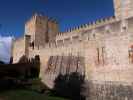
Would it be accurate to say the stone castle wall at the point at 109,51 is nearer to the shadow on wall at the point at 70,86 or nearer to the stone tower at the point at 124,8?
the stone tower at the point at 124,8

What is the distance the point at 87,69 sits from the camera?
12.1 m

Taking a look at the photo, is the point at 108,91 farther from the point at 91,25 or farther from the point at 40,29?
the point at 40,29

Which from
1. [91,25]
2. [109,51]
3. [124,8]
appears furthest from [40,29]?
[109,51]

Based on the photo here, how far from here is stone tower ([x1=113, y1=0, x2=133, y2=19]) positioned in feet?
36.2

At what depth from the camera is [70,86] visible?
50.2 feet

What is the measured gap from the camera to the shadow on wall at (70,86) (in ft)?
45.8

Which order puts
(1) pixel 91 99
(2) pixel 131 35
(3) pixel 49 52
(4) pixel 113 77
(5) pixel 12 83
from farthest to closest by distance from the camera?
1. (3) pixel 49 52
2. (5) pixel 12 83
3. (1) pixel 91 99
4. (4) pixel 113 77
5. (2) pixel 131 35

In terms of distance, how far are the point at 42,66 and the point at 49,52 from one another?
7.50 feet

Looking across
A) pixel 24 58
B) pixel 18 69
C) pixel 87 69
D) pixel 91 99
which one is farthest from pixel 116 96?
pixel 24 58

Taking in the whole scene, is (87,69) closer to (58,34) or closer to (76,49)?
(76,49)

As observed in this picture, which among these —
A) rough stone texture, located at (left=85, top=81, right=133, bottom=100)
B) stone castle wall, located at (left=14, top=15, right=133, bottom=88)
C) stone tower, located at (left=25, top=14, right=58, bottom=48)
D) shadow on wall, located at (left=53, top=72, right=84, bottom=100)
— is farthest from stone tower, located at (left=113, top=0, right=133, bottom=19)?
stone tower, located at (left=25, top=14, right=58, bottom=48)

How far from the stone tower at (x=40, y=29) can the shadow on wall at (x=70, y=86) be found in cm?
1127

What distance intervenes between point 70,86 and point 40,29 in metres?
15.2

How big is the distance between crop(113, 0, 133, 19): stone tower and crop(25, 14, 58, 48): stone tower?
55.1 ft
